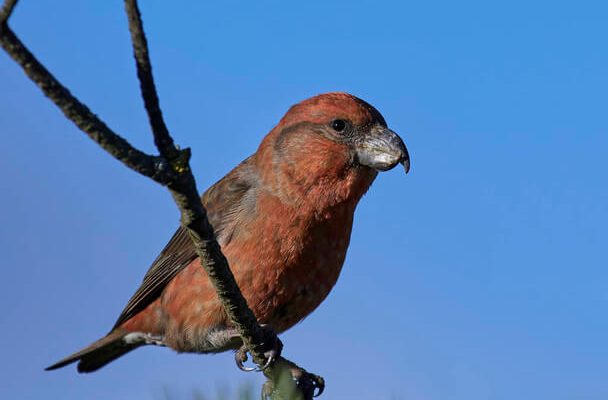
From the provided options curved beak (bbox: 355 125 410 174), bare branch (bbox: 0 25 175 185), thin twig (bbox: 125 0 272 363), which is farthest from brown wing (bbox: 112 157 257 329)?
bare branch (bbox: 0 25 175 185)

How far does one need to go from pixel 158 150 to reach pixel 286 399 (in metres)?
0.68

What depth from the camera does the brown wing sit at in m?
4.90

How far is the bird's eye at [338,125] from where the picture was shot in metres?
4.98

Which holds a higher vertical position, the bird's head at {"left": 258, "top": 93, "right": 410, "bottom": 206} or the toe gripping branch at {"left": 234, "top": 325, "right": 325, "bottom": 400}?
the bird's head at {"left": 258, "top": 93, "right": 410, "bottom": 206}

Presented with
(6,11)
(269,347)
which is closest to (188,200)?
(6,11)

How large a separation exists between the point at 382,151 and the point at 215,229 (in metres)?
1.03

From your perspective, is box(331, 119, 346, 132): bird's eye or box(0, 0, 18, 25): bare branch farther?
box(331, 119, 346, 132): bird's eye

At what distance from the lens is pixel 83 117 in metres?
1.87

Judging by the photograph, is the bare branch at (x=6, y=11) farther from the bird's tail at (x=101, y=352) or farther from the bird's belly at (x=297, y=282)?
the bird's tail at (x=101, y=352)

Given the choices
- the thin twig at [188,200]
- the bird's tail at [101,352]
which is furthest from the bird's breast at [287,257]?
the bird's tail at [101,352]

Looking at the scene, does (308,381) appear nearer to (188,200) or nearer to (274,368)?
(274,368)

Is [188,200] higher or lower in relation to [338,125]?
lower

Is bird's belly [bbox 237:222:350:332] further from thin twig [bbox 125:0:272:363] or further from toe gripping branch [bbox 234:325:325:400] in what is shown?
thin twig [bbox 125:0:272:363]

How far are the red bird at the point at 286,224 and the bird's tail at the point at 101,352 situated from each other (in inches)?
18.9
